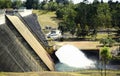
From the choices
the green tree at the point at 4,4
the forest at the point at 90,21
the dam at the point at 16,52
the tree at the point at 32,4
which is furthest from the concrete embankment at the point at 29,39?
the tree at the point at 32,4

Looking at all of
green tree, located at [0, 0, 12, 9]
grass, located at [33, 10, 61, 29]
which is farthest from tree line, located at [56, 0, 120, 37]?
green tree, located at [0, 0, 12, 9]

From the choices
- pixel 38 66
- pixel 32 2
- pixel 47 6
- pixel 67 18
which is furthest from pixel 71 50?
pixel 32 2

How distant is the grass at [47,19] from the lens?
142125 millimetres

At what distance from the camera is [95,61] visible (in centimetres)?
6900

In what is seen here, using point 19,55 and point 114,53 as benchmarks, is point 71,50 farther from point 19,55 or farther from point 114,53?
point 19,55

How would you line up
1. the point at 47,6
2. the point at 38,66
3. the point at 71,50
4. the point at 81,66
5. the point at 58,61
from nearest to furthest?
the point at 38,66 → the point at 81,66 → the point at 58,61 → the point at 71,50 → the point at 47,6

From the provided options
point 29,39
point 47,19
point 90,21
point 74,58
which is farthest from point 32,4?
point 29,39

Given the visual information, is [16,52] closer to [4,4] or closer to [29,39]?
[29,39]

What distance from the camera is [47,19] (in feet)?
494

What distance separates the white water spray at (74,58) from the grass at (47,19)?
2570 inches

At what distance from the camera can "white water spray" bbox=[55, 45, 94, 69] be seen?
65.3 meters

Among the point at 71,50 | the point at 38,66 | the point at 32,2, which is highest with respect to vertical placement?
the point at 38,66

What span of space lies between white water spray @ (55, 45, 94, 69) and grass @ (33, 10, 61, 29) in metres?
65.3

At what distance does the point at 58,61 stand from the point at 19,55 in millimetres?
22341
